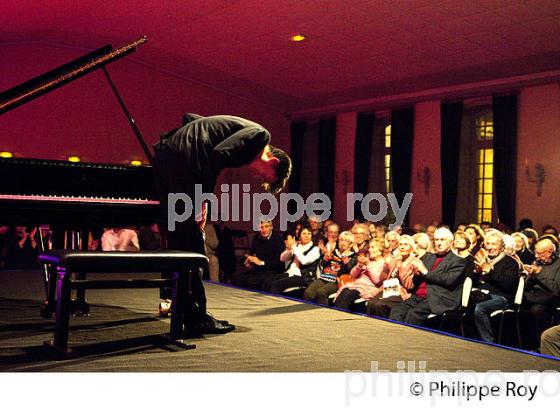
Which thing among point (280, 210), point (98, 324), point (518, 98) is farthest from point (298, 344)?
point (280, 210)

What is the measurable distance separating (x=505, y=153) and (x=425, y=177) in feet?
5.21

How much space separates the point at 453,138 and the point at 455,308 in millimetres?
6307

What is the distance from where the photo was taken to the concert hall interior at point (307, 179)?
3.16 m

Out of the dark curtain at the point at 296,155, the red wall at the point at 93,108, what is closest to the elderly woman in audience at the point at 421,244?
the red wall at the point at 93,108

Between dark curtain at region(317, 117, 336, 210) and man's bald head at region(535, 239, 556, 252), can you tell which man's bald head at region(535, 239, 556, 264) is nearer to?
man's bald head at region(535, 239, 556, 252)

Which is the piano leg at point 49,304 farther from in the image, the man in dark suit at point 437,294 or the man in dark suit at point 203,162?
the man in dark suit at point 437,294

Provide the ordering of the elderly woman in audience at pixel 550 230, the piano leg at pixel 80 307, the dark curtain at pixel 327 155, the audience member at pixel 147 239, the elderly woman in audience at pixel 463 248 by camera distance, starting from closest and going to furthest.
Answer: the piano leg at pixel 80 307, the elderly woman in audience at pixel 463 248, the elderly woman in audience at pixel 550 230, the audience member at pixel 147 239, the dark curtain at pixel 327 155

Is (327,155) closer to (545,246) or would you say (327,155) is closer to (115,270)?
(545,246)

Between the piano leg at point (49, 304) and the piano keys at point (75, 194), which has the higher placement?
the piano keys at point (75, 194)

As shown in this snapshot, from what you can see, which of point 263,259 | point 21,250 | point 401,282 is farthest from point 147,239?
point 401,282

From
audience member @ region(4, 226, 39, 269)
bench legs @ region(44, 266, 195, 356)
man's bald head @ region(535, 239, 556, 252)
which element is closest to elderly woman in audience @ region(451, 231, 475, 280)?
man's bald head @ region(535, 239, 556, 252)

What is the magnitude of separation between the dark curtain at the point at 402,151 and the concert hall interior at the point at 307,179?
4 centimetres

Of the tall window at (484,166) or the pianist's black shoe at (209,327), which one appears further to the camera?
the tall window at (484,166)

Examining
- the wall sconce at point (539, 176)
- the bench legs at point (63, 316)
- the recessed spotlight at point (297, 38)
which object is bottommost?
the bench legs at point (63, 316)
